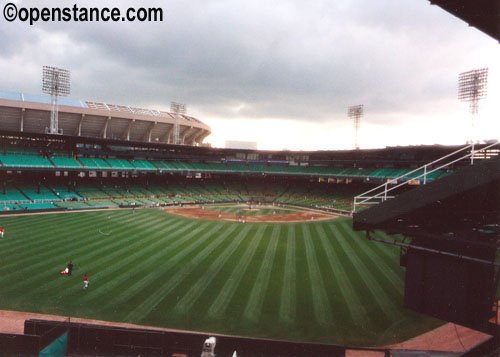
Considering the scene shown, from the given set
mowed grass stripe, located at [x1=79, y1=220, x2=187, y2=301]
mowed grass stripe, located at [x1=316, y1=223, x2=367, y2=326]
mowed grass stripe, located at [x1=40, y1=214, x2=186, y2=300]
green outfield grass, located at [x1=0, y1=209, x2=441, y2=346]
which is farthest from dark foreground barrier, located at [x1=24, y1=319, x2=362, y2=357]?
mowed grass stripe, located at [x1=316, y1=223, x2=367, y2=326]

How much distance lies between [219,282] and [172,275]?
351cm

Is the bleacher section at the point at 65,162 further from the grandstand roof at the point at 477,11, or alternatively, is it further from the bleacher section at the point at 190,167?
the grandstand roof at the point at 477,11

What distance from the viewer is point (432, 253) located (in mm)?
7828

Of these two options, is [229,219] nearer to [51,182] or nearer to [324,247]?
[324,247]

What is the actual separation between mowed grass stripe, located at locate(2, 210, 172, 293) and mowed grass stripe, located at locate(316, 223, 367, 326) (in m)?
17.3

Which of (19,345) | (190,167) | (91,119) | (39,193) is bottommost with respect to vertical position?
(19,345)

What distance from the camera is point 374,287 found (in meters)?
20.4

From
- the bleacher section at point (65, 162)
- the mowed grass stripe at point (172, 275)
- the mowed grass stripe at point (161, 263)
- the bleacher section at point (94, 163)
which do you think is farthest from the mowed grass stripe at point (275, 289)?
the bleacher section at point (65, 162)

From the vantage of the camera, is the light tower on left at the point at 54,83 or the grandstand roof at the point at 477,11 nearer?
the grandstand roof at the point at 477,11

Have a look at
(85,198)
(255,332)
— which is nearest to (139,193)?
(85,198)

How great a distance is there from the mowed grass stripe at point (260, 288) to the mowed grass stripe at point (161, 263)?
5829 millimetres

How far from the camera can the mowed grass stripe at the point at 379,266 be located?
20.6m

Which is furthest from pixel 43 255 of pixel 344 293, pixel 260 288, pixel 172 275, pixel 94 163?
pixel 94 163

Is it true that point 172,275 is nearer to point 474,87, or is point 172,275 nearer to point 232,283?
point 232,283
